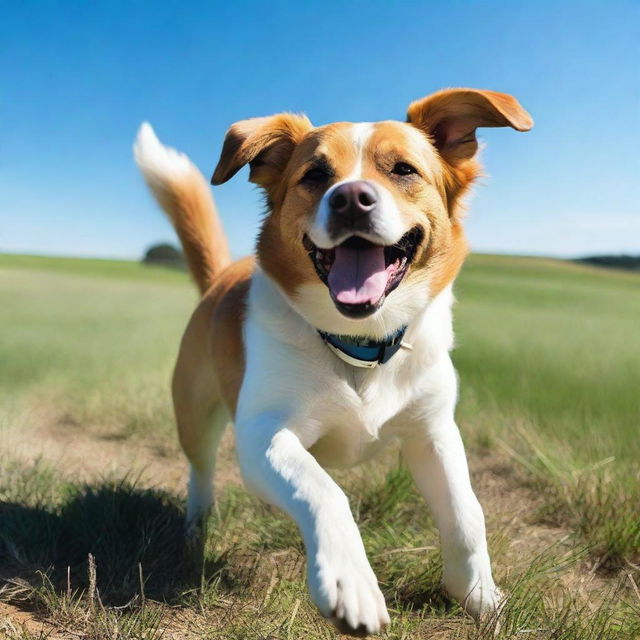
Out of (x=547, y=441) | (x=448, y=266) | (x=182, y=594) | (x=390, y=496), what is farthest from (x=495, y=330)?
(x=182, y=594)

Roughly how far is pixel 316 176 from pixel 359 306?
27.5 inches

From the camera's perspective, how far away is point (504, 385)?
268 inches

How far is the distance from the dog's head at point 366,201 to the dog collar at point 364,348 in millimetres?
47

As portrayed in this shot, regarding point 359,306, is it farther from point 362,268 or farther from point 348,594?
point 348,594

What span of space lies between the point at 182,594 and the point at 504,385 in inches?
173

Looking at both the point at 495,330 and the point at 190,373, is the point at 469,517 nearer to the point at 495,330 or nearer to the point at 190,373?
the point at 190,373

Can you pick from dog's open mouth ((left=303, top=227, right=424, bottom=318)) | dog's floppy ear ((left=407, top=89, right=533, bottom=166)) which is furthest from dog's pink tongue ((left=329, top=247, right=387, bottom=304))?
dog's floppy ear ((left=407, top=89, right=533, bottom=166))

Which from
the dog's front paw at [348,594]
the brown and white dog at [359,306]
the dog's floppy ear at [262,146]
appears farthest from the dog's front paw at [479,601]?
the dog's floppy ear at [262,146]

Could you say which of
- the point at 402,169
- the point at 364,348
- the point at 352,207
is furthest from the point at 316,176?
the point at 364,348

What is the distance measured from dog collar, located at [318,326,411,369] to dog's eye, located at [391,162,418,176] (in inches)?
27.5

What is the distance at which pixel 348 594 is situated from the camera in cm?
223

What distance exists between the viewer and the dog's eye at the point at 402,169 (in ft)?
10.9

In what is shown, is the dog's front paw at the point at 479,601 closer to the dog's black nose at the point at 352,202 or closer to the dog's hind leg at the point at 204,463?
the dog's black nose at the point at 352,202

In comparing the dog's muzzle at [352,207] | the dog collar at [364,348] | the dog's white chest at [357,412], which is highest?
the dog's muzzle at [352,207]
